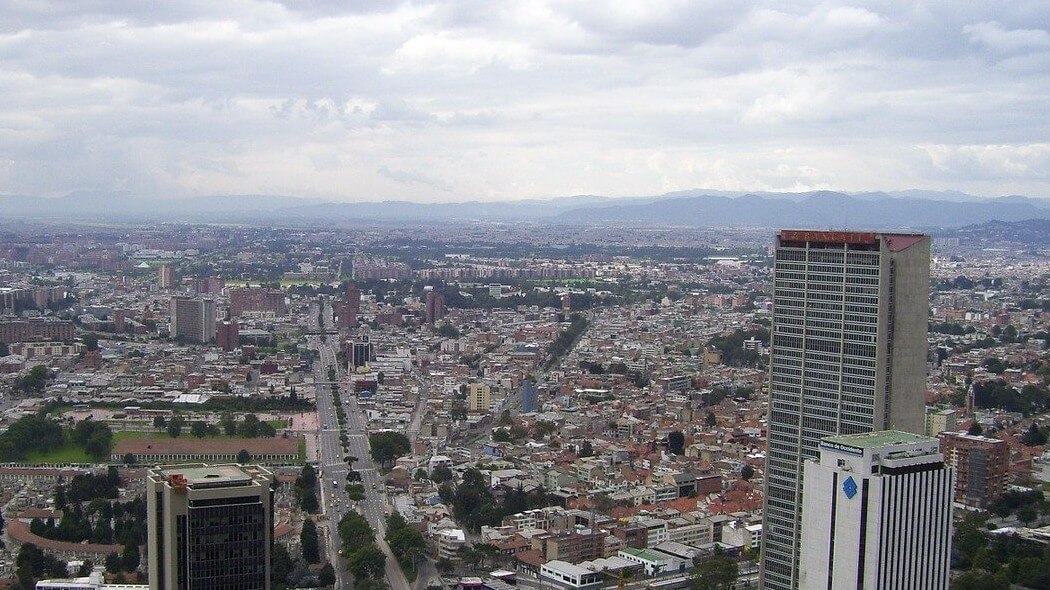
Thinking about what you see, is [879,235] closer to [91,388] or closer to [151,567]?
[151,567]

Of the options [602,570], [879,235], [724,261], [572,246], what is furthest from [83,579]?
[572,246]

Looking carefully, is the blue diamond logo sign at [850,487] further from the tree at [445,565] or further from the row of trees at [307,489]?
the row of trees at [307,489]

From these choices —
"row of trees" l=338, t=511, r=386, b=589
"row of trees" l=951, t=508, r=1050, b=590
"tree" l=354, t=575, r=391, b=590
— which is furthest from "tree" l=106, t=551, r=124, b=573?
"row of trees" l=951, t=508, r=1050, b=590

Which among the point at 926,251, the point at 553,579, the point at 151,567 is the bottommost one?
the point at 553,579

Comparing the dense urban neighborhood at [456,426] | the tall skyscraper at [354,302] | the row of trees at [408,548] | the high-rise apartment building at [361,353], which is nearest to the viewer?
the row of trees at [408,548]

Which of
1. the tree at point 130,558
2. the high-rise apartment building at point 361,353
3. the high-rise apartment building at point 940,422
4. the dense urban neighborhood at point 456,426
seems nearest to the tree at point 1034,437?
the dense urban neighborhood at point 456,426

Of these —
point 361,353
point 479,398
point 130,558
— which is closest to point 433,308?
point 361,353

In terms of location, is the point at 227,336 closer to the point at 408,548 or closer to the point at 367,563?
the point at 408,548
